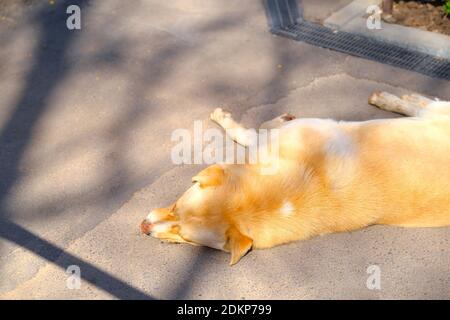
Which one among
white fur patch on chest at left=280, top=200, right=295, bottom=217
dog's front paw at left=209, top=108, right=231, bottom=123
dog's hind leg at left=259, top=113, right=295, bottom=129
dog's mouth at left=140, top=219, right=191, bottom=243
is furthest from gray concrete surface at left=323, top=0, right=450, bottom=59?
dog's mouth at left=140, top=219, right=191, bottom=243

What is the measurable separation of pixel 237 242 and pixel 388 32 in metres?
3.09

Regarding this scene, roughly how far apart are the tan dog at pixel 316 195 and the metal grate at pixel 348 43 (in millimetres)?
1504

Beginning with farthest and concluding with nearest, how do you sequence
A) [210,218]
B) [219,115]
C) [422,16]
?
1. [422,16]
2. [219,115]
3. [210,218]

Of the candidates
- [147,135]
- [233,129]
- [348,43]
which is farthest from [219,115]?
[348,43]

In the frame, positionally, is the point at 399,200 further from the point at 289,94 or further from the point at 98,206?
the point at 98,206

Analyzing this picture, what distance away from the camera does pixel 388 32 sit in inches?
231

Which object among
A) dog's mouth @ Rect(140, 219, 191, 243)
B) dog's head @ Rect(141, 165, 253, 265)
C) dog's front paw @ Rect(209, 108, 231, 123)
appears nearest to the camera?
dog's head @ Rect(141, 165, 253, 265)

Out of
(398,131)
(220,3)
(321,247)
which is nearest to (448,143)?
(398,131)

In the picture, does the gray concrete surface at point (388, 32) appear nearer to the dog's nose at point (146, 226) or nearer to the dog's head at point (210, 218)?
the dog's head at point (210, 218)

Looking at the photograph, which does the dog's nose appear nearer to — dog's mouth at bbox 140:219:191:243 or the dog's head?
dog's mouth at bbox 140:219:191:243

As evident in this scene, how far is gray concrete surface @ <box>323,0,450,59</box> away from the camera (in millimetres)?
5625

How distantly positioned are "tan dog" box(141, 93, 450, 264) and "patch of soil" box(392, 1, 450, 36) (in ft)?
6.94

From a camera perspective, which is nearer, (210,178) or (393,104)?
(210,178)

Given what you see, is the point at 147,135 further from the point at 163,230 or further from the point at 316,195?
the point at 316,195
